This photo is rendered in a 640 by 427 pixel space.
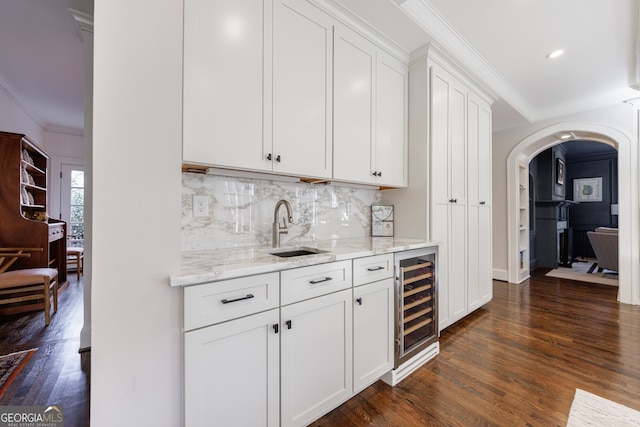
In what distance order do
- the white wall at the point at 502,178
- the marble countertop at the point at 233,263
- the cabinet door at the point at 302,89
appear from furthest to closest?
the white wall at the point at 502,178 < the cabinet door at the point at 302,89 < the marble countertop at the point at 233,263

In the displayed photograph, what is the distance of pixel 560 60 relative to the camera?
2906 millimetres

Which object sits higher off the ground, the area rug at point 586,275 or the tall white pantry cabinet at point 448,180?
the tall white pantry cabinet at point 448,180

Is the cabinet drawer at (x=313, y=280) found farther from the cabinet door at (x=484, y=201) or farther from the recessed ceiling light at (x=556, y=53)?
the recessed ceiling light at (x=556, y=53)

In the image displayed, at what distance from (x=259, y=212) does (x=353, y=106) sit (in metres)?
1.08

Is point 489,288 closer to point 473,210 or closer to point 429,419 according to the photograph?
point 473,210

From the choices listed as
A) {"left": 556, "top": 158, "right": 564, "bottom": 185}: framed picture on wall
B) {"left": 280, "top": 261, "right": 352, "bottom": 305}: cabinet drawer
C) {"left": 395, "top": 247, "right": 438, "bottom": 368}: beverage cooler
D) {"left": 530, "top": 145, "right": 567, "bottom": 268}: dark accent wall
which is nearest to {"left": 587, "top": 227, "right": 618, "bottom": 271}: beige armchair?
{"left": 530, "top": 145, "right": 567, "bottom": 268}: dark accent wall

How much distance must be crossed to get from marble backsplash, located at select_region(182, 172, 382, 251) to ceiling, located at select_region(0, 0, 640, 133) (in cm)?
136

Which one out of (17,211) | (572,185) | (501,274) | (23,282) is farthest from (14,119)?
(572,185)

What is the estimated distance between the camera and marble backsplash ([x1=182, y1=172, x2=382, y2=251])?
1687mm

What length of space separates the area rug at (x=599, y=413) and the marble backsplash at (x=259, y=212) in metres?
1.80

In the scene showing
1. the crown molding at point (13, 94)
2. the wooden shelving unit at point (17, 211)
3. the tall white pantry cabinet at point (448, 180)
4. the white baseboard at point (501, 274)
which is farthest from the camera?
the white baseboard at point (501, 274)

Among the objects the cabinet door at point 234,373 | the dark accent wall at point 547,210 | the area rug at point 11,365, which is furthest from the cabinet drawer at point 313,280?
the dark accent wall at point 547,210

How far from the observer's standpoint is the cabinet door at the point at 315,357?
1338mm

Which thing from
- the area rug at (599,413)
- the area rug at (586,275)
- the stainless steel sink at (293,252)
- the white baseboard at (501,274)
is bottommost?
the area rug at (599,413)
